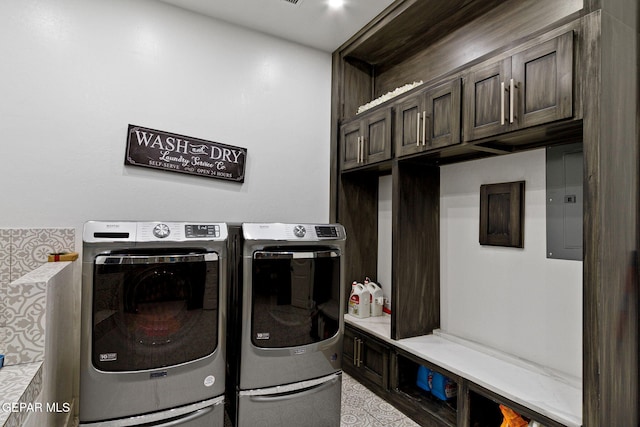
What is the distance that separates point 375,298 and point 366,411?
936 millimetres

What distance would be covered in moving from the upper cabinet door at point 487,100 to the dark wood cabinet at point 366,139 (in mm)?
699

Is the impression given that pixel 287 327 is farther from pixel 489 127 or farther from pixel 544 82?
pixel 544 82

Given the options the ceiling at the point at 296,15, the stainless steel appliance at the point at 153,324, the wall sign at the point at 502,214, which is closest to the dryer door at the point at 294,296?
the stainless steel appliance at the point at 153,324

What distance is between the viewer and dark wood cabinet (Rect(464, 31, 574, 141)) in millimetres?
1671

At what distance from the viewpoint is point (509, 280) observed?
2336 mm

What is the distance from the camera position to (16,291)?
4.88 feet

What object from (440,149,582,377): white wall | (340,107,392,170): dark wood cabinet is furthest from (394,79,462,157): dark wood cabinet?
(440,149,582,377): white wall

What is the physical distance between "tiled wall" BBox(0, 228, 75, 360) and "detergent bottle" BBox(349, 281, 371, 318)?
2193mm

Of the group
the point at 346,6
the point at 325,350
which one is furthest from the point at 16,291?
the point at 346,6

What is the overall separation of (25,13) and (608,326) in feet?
12.2

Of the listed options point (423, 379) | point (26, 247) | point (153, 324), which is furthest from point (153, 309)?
point (423, 379)

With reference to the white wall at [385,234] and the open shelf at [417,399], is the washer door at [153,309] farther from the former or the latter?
the white wall at [385,234]

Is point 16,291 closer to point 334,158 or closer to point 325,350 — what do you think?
point 325,350

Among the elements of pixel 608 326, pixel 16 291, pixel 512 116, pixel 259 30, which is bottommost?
pixel 608 326
